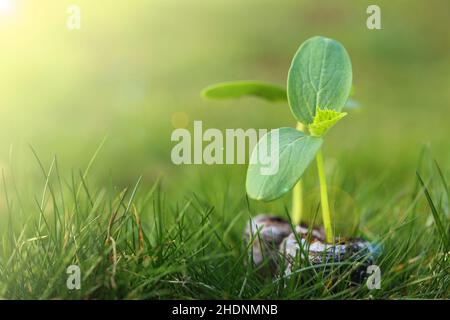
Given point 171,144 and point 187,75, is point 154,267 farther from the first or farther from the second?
point 187,75

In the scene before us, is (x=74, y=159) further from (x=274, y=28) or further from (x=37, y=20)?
(x=274, y=28)

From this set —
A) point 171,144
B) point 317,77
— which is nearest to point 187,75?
point 171,144

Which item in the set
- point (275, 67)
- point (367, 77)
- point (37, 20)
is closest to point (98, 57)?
point (37, 20)

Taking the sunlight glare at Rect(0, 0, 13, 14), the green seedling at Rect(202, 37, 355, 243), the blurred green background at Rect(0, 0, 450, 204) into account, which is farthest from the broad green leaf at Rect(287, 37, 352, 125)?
the sunlight glare at Rect(0, 0, 13, 14)

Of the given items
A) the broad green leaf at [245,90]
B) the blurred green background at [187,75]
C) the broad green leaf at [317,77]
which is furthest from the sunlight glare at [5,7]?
the broad green leaf at [317,77]

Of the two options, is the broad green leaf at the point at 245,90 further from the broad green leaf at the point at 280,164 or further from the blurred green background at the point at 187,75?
the blurred green background at the point at 187,75
